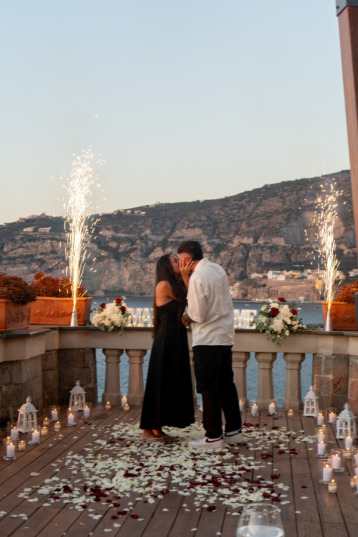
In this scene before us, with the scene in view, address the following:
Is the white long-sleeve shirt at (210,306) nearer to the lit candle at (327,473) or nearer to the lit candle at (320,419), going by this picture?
the lit candle at (327,473)

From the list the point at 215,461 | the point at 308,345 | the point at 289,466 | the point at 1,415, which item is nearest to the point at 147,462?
the point at 215,461

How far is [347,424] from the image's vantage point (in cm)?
632

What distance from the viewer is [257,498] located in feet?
14.1

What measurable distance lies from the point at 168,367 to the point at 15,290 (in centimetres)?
216

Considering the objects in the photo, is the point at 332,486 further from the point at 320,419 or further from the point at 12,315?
the point at 12,315

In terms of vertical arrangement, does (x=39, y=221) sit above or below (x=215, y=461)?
above

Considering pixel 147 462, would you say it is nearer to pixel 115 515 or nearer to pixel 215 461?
pixel 215 461

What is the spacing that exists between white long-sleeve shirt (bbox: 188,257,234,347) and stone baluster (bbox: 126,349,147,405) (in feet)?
7.95

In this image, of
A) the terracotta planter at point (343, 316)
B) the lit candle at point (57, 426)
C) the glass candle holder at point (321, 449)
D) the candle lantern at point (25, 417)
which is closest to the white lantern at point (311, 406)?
the terracotta planter at point (343, 316)

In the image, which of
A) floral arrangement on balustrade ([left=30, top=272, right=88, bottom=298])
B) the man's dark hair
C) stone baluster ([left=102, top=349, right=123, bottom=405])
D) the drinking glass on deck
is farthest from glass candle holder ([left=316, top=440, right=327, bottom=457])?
floral arrangement on balustrade ([left=30, top=272, right=88, bottom=298])

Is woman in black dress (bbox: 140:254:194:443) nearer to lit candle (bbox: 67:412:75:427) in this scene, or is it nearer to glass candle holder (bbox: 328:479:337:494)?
lit candle (bbox: 67:412:75:427)

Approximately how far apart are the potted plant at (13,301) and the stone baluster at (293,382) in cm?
310

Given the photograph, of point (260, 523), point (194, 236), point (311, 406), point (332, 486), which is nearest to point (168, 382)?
point (332, 486)

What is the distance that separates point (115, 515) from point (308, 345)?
4.41 metres
